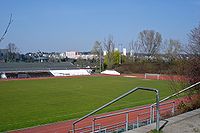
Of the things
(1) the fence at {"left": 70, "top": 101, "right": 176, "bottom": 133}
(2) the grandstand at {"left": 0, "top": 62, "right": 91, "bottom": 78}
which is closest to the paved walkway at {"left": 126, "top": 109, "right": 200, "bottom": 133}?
(1) the fence at {"left": 70, "top": 101, "right": 176, "bottom": 133}

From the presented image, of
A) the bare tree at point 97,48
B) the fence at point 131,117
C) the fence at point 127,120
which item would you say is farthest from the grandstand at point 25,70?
the fence at point 131,117

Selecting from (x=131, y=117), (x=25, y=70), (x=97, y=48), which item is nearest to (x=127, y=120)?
(x=131, y=117)

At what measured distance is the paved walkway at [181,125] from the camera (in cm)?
597

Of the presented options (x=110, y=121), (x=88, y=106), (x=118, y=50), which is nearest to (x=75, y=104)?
(x=88, y=106)

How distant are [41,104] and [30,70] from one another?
4391cm

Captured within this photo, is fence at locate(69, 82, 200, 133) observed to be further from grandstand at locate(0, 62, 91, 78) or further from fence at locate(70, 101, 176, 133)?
grandstand at locate(0, 62, 91, 78)

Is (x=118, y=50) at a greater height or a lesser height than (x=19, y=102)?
greater

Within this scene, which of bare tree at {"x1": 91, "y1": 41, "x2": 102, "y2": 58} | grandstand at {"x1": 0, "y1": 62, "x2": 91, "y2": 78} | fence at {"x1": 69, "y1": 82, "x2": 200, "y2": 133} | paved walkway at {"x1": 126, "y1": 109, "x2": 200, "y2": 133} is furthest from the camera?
bare tree at {"x1": 91, "y1": 41, "x2": 102, "y2": 58}

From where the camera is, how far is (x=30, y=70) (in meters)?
67.9

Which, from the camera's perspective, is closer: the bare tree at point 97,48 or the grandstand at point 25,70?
the grandstand at point 25,70

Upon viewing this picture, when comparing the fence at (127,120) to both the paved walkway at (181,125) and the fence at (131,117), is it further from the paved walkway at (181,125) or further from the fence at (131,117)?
the paved walkway at (181,125)

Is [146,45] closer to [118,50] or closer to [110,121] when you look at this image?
[118,50]

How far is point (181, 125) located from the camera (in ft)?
21.2

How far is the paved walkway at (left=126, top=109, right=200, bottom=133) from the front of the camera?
5.97 metres
